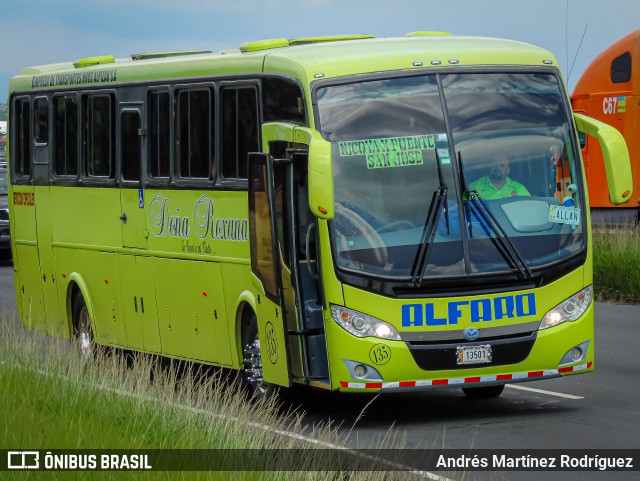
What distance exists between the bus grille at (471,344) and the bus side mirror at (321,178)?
4.41 feet

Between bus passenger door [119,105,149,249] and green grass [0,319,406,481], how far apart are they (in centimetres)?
306

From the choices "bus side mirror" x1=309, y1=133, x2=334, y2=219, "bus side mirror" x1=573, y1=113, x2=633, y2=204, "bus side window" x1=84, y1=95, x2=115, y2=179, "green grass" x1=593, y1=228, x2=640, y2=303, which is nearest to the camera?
"bus side mirror" x1=309, y1=133, x2=334, y2=219

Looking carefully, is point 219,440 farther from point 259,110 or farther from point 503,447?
point 259,110

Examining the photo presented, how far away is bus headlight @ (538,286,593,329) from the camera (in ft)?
43.3

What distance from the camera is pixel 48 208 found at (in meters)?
19.1

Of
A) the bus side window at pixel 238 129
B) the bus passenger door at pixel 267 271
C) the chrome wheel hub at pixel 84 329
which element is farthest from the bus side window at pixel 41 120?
the bus passenger door at pixel 267 271

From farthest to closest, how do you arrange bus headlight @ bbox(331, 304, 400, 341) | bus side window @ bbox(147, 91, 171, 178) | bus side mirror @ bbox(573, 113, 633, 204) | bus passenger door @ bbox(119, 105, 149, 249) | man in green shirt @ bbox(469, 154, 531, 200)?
bus passenger door @ bbox(119, 105, 149, 249) < bus side window @ bbox(147, 91, 171, 178) < bus side mirror @ bbox(573, 113, 633, 204) < man in green shirt @ bbox(469, 154, 531, 200) < bus headlight @ bbox(331, 304, 400, 341)

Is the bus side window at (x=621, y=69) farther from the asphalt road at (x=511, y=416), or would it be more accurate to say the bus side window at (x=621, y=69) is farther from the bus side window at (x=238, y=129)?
the bus side window at (x=238, y=129)

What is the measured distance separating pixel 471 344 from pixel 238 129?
10.1 feet

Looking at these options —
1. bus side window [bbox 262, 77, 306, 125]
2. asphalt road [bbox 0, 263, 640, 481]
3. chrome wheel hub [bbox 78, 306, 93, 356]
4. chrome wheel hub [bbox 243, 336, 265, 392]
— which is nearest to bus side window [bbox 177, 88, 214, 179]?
bus side window [bbox 262, 77, 306, 125]

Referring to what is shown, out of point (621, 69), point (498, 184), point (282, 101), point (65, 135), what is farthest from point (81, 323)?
point (621, 69)

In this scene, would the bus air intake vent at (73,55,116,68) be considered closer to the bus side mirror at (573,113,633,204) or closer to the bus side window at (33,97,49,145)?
the bus side window at (33,97,49,145)

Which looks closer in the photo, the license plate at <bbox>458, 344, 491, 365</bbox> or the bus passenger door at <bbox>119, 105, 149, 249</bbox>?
the license plate at <bbox>458, 344, 491, 365</bbox>

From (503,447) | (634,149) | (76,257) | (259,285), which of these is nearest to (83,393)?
(259,285)
